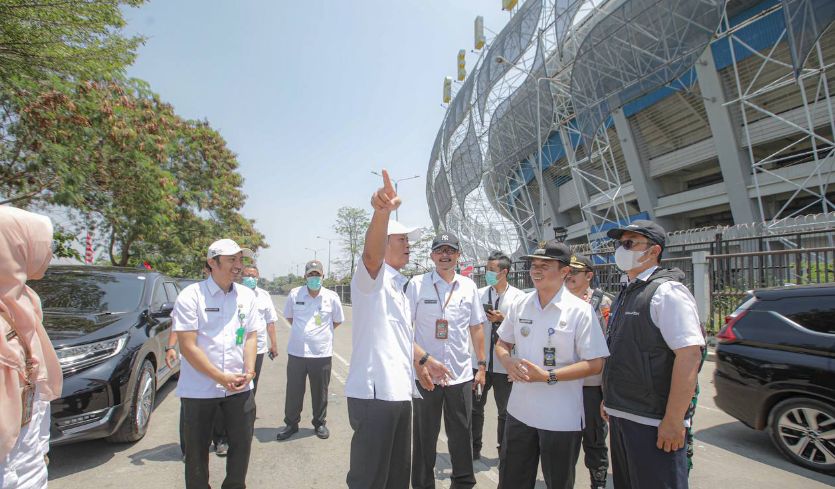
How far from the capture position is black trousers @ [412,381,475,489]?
10.4 ft

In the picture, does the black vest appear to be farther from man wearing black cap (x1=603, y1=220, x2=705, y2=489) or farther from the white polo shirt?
the white polo shirt

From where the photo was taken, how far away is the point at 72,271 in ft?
17.6

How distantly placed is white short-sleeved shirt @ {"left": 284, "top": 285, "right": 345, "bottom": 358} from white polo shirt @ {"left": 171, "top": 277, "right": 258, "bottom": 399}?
1857mm

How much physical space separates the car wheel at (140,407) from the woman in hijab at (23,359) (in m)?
3.02

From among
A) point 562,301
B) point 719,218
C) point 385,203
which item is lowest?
point 562,301

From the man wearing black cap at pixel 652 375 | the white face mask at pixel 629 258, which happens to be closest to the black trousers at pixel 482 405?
the man wearing black cap at pixel 652 375

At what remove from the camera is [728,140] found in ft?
60.8

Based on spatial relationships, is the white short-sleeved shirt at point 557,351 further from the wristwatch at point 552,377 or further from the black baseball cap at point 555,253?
the black baseball cap at point 555,253

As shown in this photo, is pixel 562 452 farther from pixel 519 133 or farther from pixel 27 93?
pixel 519 133

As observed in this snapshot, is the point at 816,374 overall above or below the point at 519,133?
below

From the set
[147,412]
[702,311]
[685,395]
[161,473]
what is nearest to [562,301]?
[685,395]

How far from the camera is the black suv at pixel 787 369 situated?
384 cm

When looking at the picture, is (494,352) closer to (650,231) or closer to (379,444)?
(650,231)

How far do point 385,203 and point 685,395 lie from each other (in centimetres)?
185
